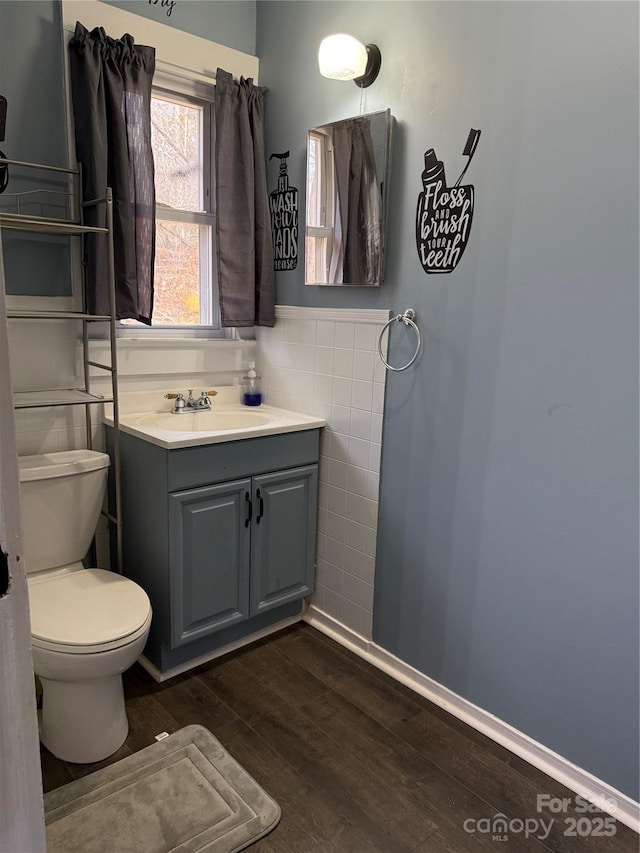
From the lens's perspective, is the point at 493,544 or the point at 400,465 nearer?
the point at 493,544

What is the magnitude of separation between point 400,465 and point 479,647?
0.67 metres

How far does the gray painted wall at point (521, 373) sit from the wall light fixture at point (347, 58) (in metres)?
0.05

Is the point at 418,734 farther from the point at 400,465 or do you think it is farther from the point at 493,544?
the point at 400,465

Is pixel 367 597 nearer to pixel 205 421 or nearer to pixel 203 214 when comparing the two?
pixel 205 421

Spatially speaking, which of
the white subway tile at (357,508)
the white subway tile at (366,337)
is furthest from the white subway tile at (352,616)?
the white subway tile at (366,337)

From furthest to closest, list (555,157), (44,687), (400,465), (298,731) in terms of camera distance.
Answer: (400,465)
(298,731)
(44,687)
(555,157)

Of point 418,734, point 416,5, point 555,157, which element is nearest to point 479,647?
point 418,734

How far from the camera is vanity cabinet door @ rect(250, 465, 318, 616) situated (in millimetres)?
2311

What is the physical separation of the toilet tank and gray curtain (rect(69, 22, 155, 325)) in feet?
1.85

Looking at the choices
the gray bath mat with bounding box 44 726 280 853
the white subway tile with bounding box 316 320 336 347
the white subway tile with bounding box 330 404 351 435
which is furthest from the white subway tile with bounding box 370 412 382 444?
the gray bath mat with bounding box 44 726 280 853

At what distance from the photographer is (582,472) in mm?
1661

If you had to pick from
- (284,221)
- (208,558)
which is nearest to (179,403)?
(208,558)

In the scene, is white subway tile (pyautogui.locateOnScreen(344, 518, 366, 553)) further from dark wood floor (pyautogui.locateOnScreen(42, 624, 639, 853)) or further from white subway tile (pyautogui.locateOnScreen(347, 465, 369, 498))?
dark wood floor (pyautogui.locateOnScreen(42, 624, 639, 853))

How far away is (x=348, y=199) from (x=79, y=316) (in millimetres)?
1041
